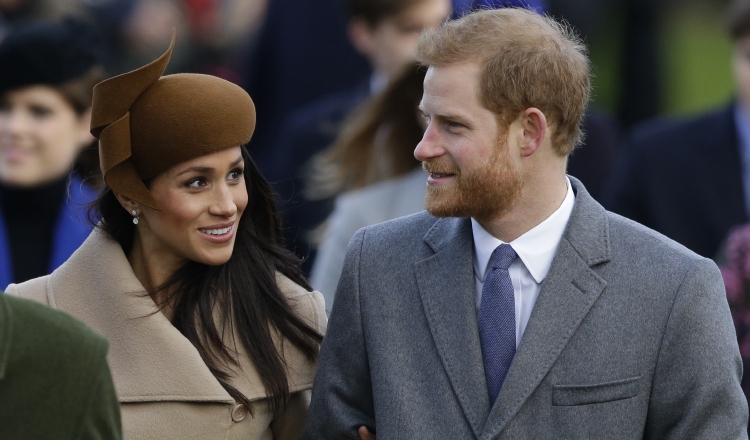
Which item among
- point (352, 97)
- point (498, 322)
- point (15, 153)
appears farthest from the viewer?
point (352, 97)

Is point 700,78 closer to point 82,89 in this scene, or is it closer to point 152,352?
point 82,89

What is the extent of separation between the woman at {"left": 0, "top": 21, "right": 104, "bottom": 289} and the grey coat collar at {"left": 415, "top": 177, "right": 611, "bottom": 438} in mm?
2367

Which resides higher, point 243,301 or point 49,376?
point 49,376

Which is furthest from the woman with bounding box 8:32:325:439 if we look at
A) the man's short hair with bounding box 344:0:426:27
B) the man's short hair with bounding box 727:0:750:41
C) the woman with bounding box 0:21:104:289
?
the man's short hair with bounding box 727:0:750:41

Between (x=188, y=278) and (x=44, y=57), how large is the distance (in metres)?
2.06

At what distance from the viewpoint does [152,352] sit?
3.94 metres

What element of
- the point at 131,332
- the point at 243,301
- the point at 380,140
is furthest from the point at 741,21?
the point at 131,332

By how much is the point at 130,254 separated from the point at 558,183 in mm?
1341

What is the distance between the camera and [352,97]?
6.97 meters

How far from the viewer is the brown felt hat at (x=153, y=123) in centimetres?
379

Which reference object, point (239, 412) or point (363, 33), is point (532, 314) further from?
point (363, 33)

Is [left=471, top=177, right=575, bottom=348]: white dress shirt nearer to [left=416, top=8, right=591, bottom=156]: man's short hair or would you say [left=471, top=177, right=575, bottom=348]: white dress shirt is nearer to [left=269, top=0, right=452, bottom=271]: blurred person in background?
[left=416, top=8, right=591, bottom=156]: man's short hair

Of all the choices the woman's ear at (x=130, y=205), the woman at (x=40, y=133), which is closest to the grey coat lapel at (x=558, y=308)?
the woman's ear at (x=130, y=205)

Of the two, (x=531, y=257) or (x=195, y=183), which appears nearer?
(x=531, y=257)
